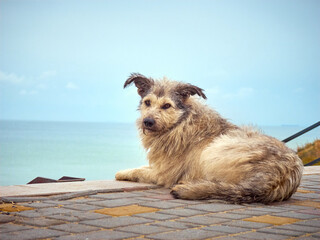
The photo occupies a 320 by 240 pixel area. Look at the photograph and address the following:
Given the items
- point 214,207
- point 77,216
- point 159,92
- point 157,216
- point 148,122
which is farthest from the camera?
point 159,92

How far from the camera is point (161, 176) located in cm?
750

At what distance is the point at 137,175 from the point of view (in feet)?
25.7

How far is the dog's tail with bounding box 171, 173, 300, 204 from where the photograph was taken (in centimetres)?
608

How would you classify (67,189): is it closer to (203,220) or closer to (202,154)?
(202,154)

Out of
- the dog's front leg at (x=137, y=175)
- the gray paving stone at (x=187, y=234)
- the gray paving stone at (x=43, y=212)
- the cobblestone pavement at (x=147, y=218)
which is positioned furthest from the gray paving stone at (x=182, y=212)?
the dog's front leg at (x=137, y=175)

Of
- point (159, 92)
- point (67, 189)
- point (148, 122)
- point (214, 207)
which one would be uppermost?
point (159, 92)

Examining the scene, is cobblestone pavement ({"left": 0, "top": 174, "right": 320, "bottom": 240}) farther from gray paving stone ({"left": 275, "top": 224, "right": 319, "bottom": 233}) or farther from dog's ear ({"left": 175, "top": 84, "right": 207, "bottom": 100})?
dog's ear ({"left": 175, "top": 84, "right": 207, "bottom": 100})

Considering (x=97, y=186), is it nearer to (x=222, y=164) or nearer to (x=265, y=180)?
(x=222, y=164)

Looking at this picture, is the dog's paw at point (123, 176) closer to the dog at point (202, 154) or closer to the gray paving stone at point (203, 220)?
the dog at point (202, 154)

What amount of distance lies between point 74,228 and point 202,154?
3075mm

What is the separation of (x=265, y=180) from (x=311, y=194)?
137 cm

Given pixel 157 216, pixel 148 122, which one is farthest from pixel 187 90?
pixel 157 216

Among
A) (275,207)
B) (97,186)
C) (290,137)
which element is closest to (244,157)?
(275,207)

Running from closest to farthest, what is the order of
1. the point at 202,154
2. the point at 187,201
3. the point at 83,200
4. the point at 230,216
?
the point at 230,216 < the point at 83,200 < the point at 187,201 < the point at 202,154
